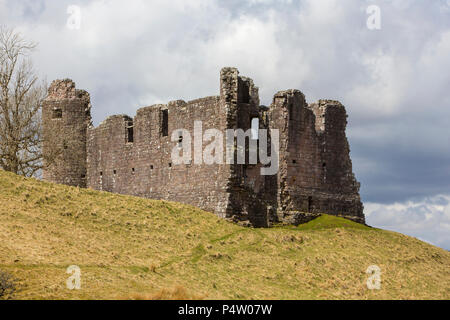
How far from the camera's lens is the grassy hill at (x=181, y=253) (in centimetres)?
2392

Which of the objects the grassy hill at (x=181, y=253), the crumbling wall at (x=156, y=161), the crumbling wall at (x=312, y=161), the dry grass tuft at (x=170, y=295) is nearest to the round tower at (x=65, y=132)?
the crumbling wall at (x=156, y=161)

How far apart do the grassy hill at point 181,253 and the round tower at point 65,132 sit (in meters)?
8.53

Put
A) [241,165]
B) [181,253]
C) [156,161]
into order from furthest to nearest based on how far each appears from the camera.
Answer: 1. [156,161]
2. [241,165]
3. [181,253]

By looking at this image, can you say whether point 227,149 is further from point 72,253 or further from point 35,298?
point 35,298

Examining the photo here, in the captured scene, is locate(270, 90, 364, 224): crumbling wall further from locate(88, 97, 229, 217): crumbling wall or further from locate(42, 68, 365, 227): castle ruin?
locate(88, 97, 229, 217): crumbling wall

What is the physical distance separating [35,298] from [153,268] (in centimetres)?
559

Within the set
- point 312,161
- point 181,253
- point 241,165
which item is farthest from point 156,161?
point 181,253

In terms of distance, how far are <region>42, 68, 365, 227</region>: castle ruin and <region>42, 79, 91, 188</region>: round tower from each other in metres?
1.61

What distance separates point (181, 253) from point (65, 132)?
17608 mm

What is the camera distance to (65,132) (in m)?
43.0

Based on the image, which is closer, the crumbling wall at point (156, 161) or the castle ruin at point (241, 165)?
the castle ruin at point (241, 165)

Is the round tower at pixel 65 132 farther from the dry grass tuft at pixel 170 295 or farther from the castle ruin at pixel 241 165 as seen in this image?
the dry grass tuft at pixel 170 295

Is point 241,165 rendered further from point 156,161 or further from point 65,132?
point 65,132
